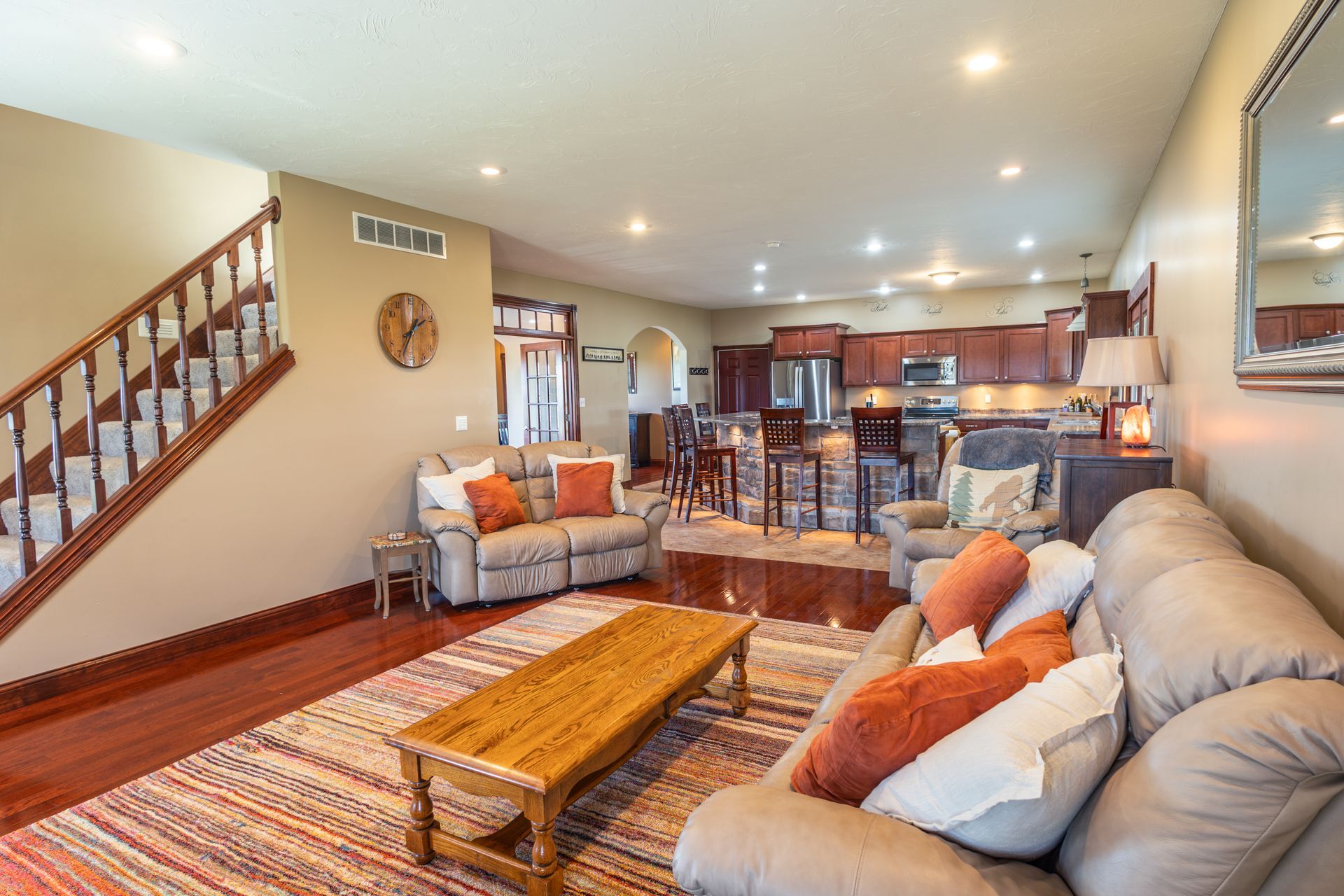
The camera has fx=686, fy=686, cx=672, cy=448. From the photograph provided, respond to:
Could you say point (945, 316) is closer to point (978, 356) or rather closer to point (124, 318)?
point (978, 356)

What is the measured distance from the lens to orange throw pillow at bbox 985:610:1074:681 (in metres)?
1.49

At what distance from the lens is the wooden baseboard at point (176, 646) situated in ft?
10.4

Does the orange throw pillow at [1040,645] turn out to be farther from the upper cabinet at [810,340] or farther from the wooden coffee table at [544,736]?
the upper cabinet at [810,340]

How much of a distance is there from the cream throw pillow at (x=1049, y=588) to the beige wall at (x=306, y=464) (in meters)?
3.91

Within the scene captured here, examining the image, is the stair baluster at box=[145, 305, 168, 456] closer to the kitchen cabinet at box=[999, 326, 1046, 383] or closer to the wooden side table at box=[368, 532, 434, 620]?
the wooden side table at box=[368, 532, 434, 620]

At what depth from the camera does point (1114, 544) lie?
182 cm

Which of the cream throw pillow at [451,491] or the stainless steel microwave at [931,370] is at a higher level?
the stainless steel microwave at [931,370]

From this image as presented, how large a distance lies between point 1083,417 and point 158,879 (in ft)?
26.3

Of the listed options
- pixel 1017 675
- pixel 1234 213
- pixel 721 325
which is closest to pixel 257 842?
pixel 1017 675

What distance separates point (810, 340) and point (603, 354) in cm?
320

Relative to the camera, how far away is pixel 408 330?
190 inches

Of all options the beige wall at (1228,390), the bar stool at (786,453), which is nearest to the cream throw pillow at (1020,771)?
the beige wall at (1228,390)

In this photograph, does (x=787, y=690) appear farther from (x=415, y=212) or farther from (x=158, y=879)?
(x=415, y=212)

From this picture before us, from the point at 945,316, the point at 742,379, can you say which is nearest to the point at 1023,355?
the point at 945,316
